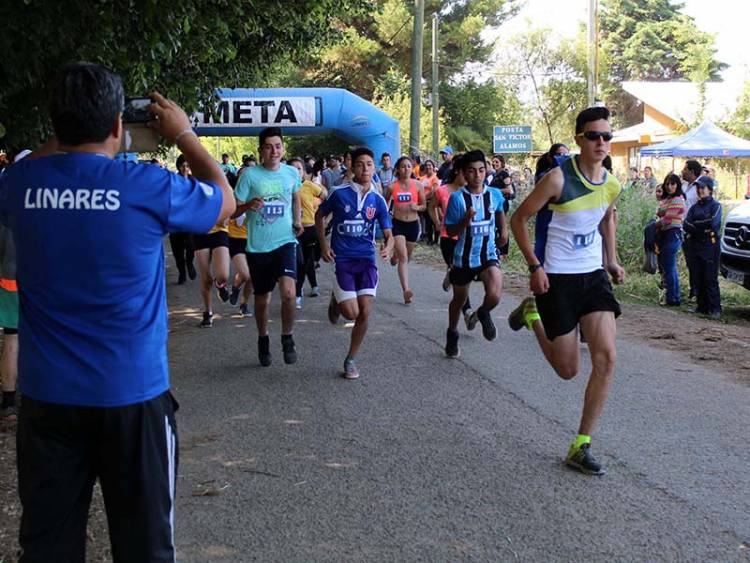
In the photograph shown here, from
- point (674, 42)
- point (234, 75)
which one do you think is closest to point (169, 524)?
point (234, 75)

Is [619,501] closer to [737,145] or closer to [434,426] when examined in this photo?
[434,426]

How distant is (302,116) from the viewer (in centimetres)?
A: 1917

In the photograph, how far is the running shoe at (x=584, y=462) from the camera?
495 centimetres

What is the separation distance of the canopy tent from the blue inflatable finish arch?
1158cm

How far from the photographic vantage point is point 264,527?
427 cm

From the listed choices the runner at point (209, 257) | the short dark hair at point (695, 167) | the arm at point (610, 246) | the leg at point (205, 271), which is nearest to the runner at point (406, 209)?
the runner at point (209, 257)

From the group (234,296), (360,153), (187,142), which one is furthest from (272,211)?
(187,142)

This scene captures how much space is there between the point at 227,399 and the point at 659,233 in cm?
775

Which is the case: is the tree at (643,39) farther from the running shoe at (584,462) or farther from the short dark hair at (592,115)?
the running shoe at (584,462)

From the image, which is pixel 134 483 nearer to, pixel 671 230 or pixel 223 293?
pixel 223 293

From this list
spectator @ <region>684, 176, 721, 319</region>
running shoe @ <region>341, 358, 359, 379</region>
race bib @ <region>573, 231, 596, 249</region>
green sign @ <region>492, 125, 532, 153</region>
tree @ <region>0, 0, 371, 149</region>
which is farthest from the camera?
green sign @ <region>492, 125, 532, 153</region>

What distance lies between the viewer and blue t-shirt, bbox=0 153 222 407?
2.52 metres

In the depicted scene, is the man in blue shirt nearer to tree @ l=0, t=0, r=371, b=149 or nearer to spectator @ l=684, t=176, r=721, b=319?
tree @ l=0, t=0, r=371, b=149

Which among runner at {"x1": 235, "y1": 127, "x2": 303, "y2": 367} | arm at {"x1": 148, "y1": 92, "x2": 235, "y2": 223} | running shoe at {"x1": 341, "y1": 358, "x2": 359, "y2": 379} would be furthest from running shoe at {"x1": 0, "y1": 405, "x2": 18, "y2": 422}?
arm at {"x1": 148, "y1": 92, "x2": 235, "y2": 223}
